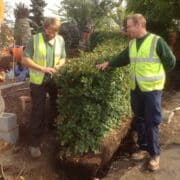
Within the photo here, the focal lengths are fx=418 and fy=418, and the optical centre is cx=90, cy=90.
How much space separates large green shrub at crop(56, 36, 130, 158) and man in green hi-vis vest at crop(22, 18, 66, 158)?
1.04 feet

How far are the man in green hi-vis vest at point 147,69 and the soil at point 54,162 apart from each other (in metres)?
0.26

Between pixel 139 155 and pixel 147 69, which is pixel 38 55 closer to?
pixel 147 69

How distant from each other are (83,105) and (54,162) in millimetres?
1211

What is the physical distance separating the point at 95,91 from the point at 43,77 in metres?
0.90

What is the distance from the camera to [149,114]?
19.8 ft

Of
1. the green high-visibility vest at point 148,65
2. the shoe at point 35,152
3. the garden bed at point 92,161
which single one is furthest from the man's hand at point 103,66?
the shoe at point 35,152

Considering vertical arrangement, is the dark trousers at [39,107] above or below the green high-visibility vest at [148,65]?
below

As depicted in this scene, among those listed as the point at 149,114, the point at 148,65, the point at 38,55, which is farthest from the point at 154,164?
A: the point at 38,55

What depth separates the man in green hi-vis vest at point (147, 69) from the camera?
5.87m

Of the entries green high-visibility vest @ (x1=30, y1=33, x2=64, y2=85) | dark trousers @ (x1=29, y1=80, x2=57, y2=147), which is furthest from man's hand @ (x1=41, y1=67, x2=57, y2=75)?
dark trousers @ (x1=29, y1=80, x2=57, y2=147)

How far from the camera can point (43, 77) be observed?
21.4 ft

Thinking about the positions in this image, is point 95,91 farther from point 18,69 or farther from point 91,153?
point 18,69

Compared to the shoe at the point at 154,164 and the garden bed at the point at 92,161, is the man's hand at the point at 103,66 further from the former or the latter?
the shoe at the point at 154,164

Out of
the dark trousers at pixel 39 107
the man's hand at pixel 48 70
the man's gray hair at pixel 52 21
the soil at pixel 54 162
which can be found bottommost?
the soil at pixel 54 162
